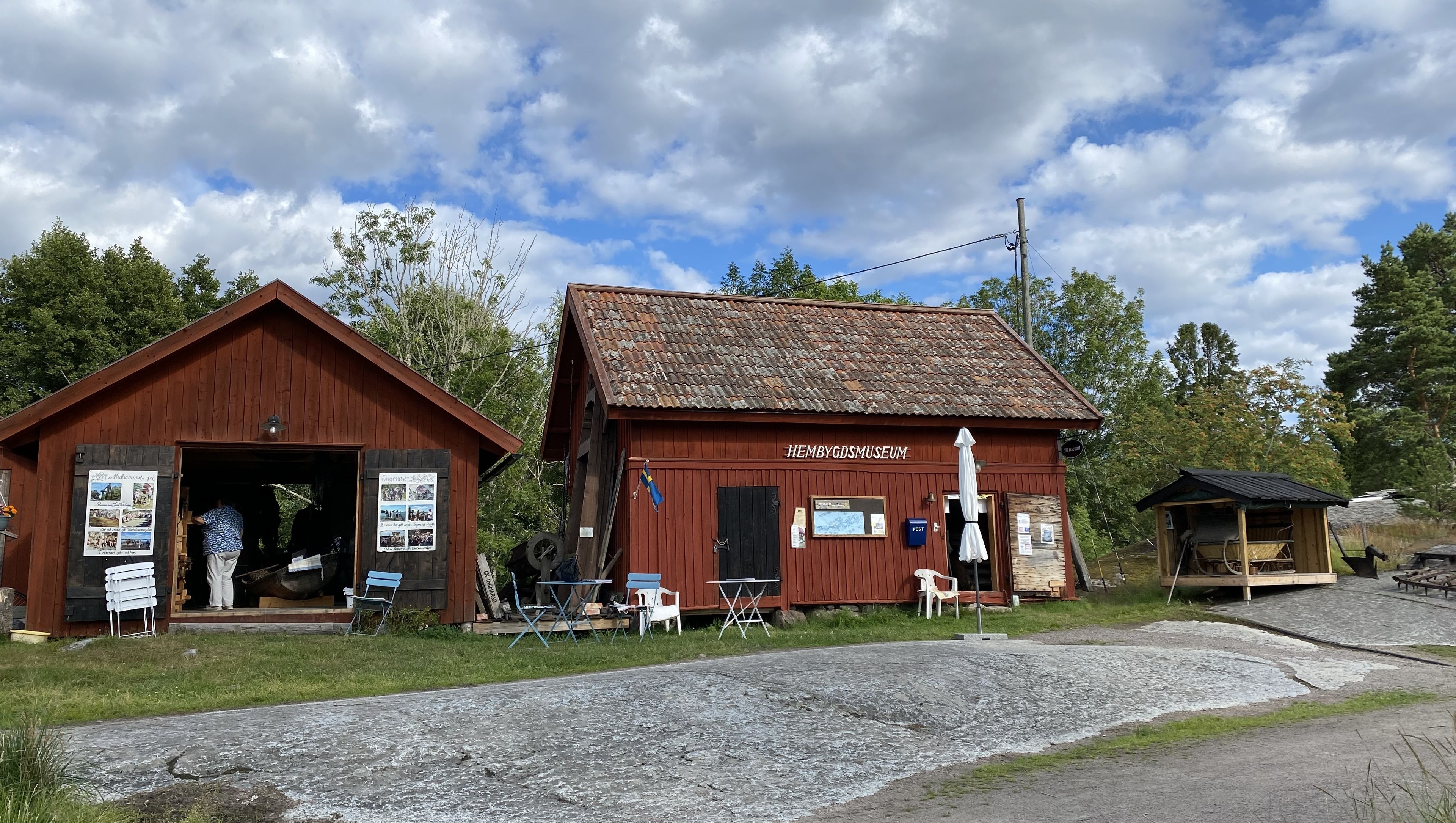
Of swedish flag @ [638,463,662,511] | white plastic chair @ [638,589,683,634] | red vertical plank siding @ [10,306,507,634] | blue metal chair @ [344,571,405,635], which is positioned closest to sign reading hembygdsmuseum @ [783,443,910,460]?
swedish flag @ [638,463,662,511]

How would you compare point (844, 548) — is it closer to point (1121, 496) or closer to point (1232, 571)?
point (1232, 571)

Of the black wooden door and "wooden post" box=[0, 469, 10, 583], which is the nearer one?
"wooden post" box=[0, 469, 10, 583]

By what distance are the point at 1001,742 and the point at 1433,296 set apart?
43697 millimetres

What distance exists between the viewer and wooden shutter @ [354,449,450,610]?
49.8 ft

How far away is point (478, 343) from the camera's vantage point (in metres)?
31.8

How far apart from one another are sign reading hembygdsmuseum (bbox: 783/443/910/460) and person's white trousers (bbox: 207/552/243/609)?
886 centimetres

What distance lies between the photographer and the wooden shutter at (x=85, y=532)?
14.0 m

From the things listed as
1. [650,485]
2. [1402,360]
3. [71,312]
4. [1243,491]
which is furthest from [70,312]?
[1402,360]

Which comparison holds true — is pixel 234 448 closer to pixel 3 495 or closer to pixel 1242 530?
pixel 3 495

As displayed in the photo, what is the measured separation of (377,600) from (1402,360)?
140ft

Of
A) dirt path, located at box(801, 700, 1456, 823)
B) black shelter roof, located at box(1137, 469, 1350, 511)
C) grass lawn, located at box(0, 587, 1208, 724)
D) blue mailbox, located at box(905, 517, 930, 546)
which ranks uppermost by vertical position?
black shelter roof, located at box(1137, 469, 1350, 511)

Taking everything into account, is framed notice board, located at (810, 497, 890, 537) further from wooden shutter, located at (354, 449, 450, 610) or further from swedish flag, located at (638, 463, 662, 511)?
wooden shutter, located at (354, 449, 450, 610)

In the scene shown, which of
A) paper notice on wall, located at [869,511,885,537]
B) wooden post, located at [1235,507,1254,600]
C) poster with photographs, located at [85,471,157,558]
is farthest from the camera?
wooden post, located at [1235,507,1254,600]

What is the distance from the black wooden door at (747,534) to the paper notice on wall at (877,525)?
1669mm
